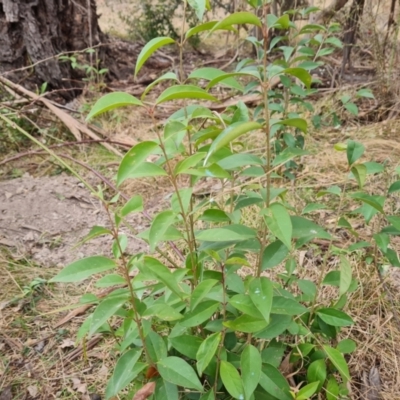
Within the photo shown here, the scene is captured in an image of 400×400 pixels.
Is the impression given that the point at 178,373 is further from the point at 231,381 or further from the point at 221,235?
the point at 221,235

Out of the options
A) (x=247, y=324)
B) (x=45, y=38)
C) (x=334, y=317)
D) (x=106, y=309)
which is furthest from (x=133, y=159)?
(x=45, y=38)

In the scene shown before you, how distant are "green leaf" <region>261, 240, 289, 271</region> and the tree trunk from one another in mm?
2605

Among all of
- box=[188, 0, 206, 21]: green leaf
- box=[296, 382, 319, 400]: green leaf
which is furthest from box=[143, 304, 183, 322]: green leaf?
box=[188, 0, 206, 21]: green leaf

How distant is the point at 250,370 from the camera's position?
3.12ft

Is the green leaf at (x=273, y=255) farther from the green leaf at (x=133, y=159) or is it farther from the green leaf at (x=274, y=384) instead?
the green leaf at (x=133, y=159)

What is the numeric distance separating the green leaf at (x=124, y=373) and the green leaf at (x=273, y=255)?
1.22 feet

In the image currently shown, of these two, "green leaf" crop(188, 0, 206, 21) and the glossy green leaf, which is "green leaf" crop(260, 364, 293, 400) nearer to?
the glossy green leaf

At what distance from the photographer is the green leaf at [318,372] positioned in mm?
1125

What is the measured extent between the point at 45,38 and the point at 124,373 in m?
3.32

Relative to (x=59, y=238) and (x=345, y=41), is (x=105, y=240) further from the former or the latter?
(x=345, y=41)

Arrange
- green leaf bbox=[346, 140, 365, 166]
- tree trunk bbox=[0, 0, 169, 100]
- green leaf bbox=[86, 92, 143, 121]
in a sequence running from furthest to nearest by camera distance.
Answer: tree trunk bbox=[0, 0, 169, 100], green leaf bbox=[346, 140, 365, 166], green leaf bbox=[86, 92, 143, 121]

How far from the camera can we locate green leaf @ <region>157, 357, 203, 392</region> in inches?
37.4

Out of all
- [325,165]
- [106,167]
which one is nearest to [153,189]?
[106,167]

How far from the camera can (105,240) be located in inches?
85.4
